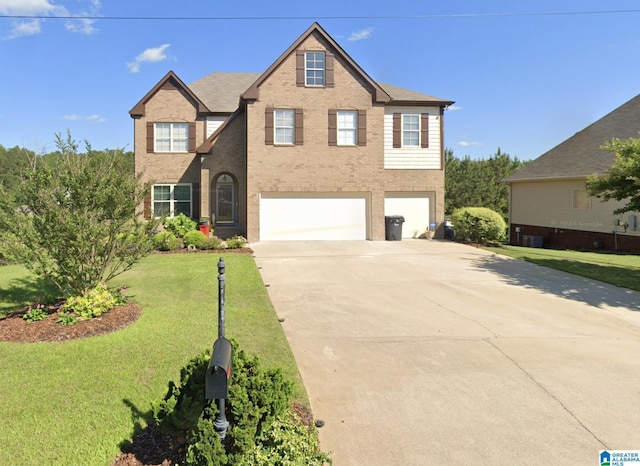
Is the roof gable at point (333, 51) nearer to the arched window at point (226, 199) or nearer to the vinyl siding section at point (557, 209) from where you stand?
the arched window at point (226, 199)

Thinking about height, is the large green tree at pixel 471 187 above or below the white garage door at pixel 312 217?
above

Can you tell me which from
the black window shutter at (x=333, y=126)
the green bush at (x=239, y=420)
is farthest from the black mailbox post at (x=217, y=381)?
the black window shutter at (x=333, y=126)

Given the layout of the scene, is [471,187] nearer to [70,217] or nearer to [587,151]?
[587,151]

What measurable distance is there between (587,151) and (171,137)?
66.9 feet

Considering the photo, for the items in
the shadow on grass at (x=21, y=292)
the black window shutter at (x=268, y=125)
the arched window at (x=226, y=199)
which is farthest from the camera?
the arched window at (x=226, y=199)

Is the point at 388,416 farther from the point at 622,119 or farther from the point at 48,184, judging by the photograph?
the point at 622,119

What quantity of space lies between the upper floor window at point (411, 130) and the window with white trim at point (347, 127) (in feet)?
7.21

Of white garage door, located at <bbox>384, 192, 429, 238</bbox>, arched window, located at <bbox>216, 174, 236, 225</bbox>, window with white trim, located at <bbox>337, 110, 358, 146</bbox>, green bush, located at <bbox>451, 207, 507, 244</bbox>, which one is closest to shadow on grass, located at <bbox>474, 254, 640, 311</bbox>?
green bush, located at <bbox>451, 207, 507, 244</bbox>

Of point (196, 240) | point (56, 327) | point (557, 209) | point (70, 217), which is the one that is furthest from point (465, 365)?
point (557, 209)

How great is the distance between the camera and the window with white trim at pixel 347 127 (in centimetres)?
1869

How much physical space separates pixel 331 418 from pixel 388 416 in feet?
1.78

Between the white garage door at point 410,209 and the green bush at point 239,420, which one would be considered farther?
the white garage door at point 410,209

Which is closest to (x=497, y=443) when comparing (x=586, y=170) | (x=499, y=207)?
(x=586, y=170)

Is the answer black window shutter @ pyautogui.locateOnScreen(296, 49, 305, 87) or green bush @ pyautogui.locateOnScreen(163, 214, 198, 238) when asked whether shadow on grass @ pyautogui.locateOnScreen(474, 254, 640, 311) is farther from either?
green bush @ pyautogui.locateOnScreen(163, 214, 198, 238)
